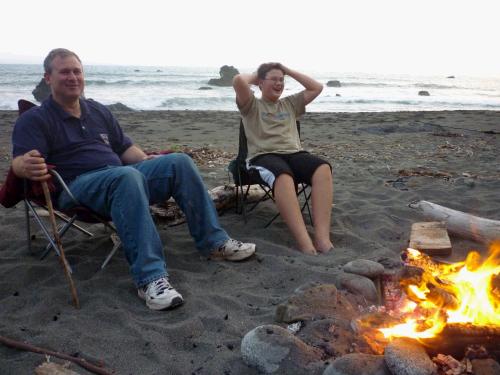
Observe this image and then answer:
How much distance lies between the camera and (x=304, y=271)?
319 cm

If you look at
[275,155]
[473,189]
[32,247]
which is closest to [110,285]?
[32,247]

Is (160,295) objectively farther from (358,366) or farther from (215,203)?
(215,203)

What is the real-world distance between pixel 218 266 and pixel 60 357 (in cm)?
137

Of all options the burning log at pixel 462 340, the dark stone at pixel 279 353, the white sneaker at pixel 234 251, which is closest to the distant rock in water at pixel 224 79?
the white sneaker at pixel 234 251

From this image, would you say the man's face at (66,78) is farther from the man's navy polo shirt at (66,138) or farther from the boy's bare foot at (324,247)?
the boy's bare foot at (324,247)

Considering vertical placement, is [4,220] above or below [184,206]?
below

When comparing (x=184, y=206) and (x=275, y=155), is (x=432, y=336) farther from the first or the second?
(x=275, y=155)

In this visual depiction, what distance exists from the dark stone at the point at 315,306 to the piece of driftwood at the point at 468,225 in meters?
1.66

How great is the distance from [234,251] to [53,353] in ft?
4.84

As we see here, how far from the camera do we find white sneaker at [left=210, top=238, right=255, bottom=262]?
3.37m

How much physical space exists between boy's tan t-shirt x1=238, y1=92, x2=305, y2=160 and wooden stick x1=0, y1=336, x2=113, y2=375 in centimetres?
249

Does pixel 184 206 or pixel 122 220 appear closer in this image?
pixel 122 220

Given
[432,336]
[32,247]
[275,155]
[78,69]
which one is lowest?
[32,247]

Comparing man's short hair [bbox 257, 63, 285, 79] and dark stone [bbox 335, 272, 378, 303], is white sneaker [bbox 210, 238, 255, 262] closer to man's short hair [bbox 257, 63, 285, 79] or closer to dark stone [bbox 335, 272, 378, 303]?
dark stone [bbox 335, 272, 378, 303]
